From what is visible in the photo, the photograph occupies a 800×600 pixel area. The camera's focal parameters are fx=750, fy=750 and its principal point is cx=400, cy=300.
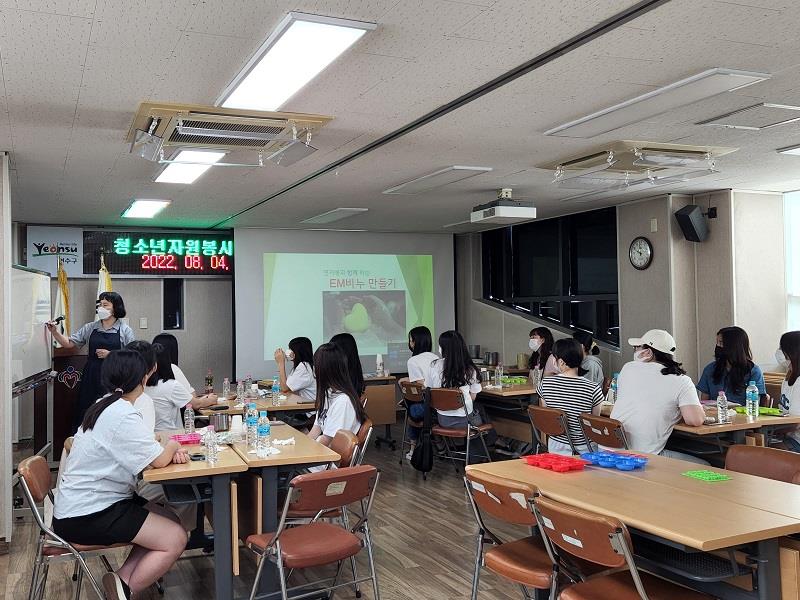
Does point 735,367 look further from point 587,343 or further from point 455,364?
point 455,364

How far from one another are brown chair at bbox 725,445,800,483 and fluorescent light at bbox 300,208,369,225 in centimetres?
543

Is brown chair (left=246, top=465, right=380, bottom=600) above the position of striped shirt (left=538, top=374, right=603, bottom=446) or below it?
below

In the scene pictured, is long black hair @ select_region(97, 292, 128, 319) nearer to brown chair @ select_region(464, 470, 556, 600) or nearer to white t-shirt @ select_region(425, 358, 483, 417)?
white t-shirt @ select_region(425, 358, 483, 417)

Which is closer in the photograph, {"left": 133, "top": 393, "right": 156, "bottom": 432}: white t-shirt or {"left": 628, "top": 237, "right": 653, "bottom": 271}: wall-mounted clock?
{"left": 133, "top": 393, "right": 156, "bottom": 432}: white t-shirt

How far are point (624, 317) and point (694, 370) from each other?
3.13ft

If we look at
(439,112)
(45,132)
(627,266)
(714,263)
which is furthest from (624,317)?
(45,132)

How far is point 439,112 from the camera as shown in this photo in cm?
435

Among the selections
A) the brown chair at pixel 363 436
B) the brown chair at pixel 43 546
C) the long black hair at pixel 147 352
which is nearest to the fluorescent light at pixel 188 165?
the long black hair at pixel 147 352

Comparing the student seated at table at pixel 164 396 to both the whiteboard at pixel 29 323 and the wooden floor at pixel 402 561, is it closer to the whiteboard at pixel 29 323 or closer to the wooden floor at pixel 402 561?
the wooden floor at pixel 402 561

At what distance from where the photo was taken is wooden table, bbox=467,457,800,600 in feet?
8.08

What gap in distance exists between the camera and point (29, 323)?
6105 millimetres

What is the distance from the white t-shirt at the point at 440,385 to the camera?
6.82 m

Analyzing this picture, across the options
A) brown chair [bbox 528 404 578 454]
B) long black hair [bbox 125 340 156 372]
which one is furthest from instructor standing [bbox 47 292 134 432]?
brown chair [bbox 528 404 578 454]

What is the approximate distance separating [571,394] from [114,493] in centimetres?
314
